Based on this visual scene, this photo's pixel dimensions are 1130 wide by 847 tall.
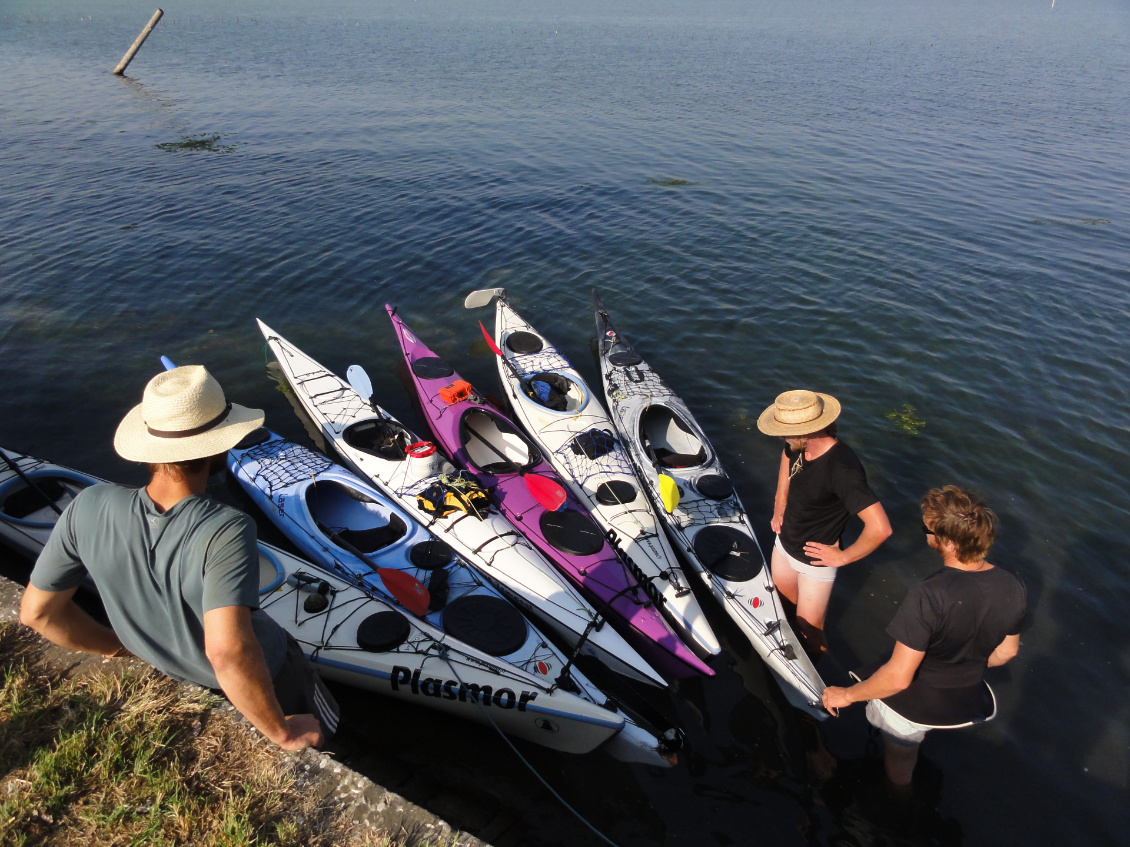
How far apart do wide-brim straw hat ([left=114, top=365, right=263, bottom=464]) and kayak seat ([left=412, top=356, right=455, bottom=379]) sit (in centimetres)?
739

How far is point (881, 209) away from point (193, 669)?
1986cm

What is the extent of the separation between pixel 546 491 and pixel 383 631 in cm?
261

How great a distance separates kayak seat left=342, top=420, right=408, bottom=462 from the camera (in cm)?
922

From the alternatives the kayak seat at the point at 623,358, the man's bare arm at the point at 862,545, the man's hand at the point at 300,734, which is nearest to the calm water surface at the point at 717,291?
the kayak seat at the point at 623,358

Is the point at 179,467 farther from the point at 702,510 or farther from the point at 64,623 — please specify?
the point at 702,510

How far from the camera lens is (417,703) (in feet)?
20.4

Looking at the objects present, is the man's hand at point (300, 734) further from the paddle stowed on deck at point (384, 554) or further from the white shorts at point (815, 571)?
the white shorts at point (815, 571)

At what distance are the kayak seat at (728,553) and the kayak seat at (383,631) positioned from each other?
348 cm

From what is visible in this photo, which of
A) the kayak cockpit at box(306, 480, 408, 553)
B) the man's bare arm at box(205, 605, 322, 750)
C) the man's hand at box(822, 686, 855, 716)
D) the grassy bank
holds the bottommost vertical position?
the kayak cockpit at box(306, 480, 408, 553)

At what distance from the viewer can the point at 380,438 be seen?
9.71 meters

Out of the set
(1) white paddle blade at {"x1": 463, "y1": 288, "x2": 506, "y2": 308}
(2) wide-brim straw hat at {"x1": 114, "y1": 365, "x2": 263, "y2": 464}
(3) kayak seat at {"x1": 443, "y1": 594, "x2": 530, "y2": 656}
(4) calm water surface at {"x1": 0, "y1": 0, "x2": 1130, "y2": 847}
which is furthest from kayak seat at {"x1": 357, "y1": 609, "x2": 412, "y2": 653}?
(1) white paddle blade at {"x1": 463, "y1": 288, "x2": 506, "y2": 308}

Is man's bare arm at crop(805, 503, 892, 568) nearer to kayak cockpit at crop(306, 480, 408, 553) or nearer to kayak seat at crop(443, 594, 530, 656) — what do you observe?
kayak seat at crop(443, 594, 530, 656)

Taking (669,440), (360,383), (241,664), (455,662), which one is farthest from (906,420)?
(241,664)

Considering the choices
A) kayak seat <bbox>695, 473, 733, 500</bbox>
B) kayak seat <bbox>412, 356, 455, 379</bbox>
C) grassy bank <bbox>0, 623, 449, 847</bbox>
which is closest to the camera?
grassy bank <bbox>0, 623, 449, 847</bbox>
